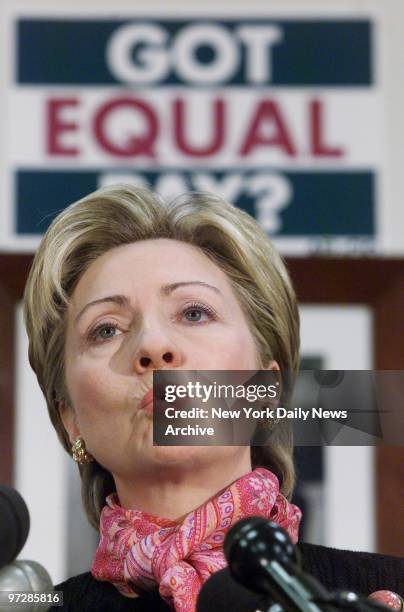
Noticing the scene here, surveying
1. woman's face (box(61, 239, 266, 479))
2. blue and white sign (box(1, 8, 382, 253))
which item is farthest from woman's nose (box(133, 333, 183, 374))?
blue and white sign (box(1, 8, 382, 253))

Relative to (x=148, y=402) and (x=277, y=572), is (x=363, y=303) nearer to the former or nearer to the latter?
(x=148, y=402)

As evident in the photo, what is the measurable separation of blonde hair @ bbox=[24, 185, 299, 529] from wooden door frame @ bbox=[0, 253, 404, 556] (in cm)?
18

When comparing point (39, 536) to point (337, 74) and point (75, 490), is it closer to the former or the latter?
point (75, 490)

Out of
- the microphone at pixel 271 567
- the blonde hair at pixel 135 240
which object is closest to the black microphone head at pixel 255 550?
the microphone at pixel 271 567

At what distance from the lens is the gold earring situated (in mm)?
1075

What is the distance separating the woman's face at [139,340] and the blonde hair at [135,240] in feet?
0.04

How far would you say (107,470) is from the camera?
3.61 feet

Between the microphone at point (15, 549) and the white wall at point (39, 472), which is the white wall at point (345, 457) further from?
the microphone at point (15, 549)

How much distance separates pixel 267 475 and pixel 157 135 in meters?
0.91

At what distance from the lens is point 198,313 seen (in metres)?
1.05

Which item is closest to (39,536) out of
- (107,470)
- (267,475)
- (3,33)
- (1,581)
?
(107,470)

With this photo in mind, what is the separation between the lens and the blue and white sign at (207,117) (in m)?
1.84

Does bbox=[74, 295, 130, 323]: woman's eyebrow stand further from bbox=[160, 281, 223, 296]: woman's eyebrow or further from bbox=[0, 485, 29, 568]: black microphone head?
bbox=[0, 485, 29, 568]: black microphone head

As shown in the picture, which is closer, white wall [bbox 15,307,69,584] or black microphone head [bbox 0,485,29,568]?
black microphone head [bbox 0,485,29,568]
